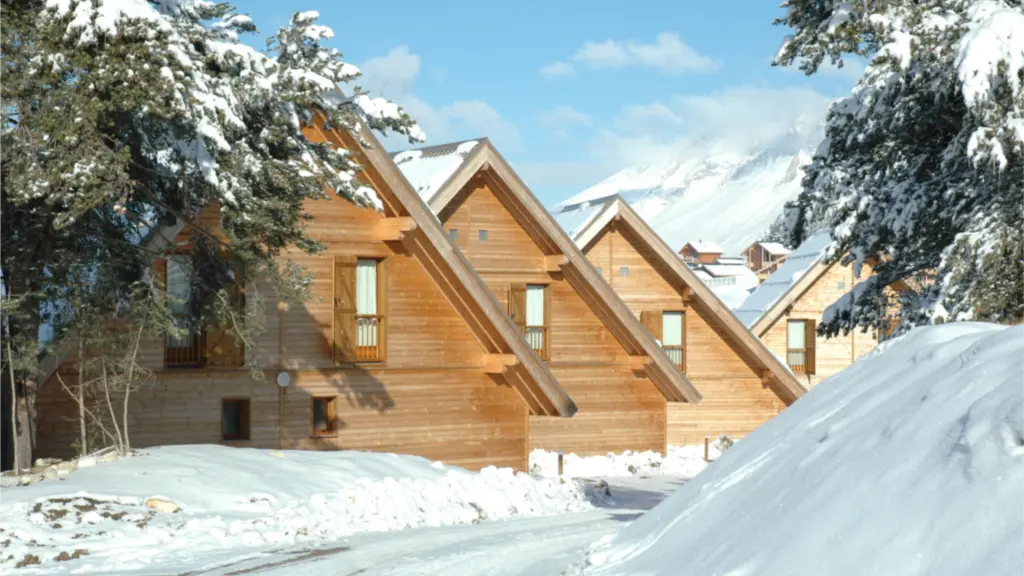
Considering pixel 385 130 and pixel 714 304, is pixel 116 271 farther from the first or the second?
pixel 714 304

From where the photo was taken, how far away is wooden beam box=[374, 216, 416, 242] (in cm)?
2488

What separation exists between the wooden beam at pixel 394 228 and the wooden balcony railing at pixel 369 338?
5.13ft

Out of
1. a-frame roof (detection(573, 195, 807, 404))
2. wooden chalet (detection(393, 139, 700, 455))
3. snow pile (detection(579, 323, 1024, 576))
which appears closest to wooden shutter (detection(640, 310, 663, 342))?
a-frame roof (detection(573, 195, 807, 404))

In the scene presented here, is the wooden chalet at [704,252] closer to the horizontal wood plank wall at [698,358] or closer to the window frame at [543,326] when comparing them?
the horizontal wood plank wall at [698,358]

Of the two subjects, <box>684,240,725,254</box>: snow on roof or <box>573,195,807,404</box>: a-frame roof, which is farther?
<box>684,240,725,254</box>: snow on roof

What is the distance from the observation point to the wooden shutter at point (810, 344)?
41938 millimetres

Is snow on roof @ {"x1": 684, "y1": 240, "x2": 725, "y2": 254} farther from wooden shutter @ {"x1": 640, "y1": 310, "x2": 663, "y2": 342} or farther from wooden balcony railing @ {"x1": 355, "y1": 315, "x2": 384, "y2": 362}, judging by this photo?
wooden balcony railing @ {"x1": 355, "y1": 315, "x2": 384, "y2": 362}

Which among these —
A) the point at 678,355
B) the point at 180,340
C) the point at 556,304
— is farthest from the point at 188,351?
the point at 678,355

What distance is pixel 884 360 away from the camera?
1025cm

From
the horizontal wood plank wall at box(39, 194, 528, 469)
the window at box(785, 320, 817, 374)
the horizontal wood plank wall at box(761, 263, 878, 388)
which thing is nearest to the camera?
the horizontal wood plank wall at box(39, 194, 528, 469)

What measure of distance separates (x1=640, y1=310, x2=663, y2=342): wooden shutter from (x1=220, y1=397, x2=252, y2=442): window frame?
15.0m

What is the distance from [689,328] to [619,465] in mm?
6230

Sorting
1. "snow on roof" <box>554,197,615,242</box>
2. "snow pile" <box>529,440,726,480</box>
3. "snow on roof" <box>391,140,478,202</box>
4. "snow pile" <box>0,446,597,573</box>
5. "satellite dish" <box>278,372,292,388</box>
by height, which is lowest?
"snow pile" <box>529,440,726,480</box>

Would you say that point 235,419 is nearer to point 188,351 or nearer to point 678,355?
point 188,351
